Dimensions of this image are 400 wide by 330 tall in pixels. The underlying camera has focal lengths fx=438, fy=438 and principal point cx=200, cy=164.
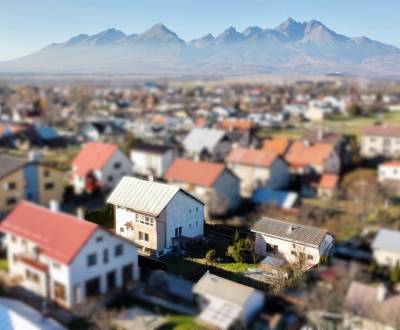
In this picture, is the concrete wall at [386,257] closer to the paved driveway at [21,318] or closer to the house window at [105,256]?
the house window at [105,256]

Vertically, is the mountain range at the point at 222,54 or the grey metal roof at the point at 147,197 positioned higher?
the mountain range at the point at 222,54

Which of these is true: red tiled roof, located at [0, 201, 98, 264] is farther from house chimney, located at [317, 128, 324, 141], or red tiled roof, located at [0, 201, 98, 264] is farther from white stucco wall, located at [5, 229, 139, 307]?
house chimney, located at [317, 128, 324, 141]

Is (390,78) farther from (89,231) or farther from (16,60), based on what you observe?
(16,60)

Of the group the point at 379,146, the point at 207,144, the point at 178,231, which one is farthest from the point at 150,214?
the point at 207,144

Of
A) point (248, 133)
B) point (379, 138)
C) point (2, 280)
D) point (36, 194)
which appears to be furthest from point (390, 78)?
point (2, 280)

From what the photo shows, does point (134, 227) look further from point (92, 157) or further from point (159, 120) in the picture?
point (92, 157)

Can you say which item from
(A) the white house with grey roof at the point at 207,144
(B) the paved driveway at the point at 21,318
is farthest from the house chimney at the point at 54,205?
(A) the white house with grey roof at the point at 207,144
